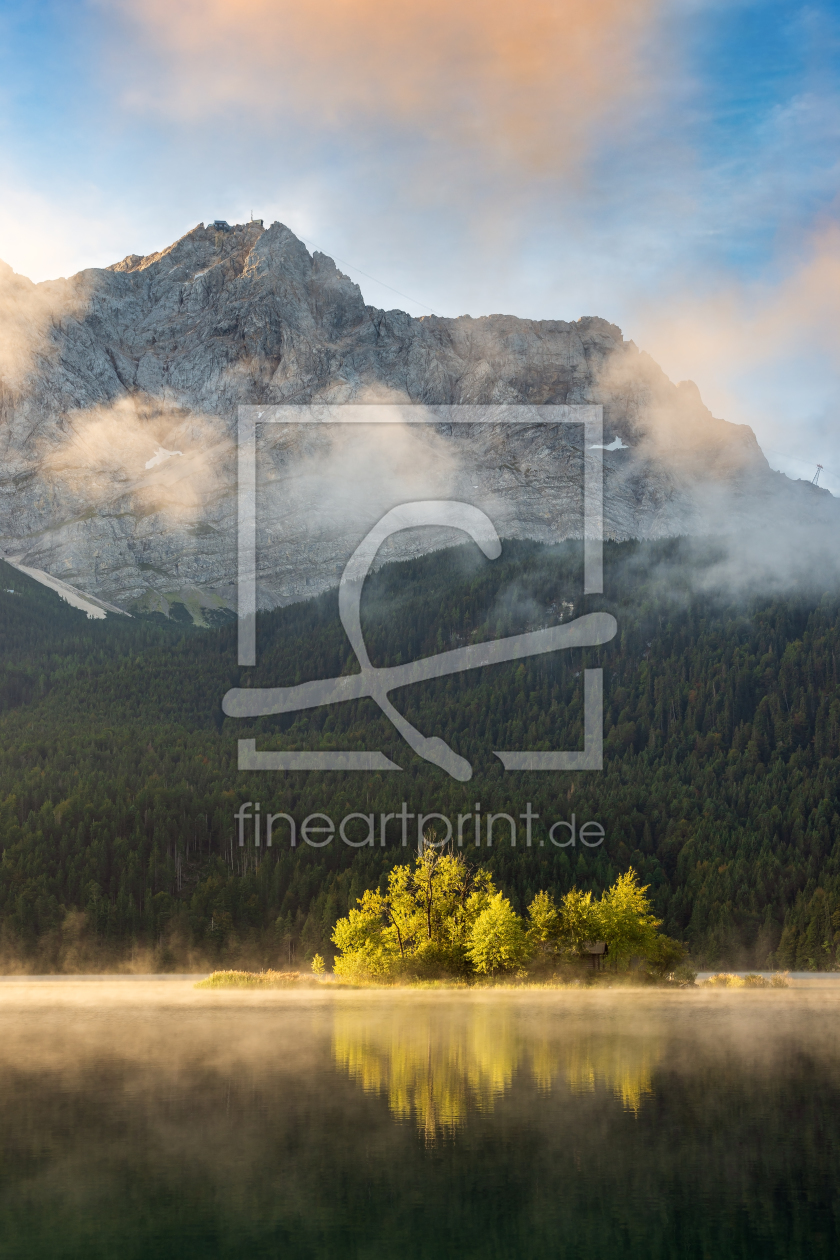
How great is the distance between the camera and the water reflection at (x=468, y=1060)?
49184 millimetres

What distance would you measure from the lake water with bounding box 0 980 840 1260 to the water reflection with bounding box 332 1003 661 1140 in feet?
0.73

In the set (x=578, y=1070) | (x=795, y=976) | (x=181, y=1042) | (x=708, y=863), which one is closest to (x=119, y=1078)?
(x=181, y=1042)

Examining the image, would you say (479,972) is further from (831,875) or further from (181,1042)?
(831,875)

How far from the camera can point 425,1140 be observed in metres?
42.2

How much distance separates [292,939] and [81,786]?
54.3 metres

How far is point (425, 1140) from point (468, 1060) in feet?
53.1

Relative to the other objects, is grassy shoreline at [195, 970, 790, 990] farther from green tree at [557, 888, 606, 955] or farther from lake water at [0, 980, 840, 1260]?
lake water at [0, 980, 840, 1260]

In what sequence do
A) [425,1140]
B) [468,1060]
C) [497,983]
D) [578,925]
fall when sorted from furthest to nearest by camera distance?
[578,925] → [497,983] → [468,1060] → [425,1140]

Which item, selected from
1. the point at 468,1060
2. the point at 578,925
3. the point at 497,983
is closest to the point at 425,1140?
the point at 468,1060

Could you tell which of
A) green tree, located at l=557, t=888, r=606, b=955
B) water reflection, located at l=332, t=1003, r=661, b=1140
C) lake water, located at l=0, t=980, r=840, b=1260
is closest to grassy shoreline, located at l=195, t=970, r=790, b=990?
green tree, located at l=557, t=888, r=606, b=955

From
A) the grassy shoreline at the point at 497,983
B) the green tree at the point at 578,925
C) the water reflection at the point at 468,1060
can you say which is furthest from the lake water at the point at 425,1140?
the green tree at the point at 578,925

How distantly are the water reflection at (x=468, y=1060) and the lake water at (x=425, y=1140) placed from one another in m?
0.22

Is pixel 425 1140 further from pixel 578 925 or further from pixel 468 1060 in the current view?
pixel 578 925

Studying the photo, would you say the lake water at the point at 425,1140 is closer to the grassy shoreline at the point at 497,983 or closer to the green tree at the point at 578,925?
the grassy shoreline at the point at 497,983
